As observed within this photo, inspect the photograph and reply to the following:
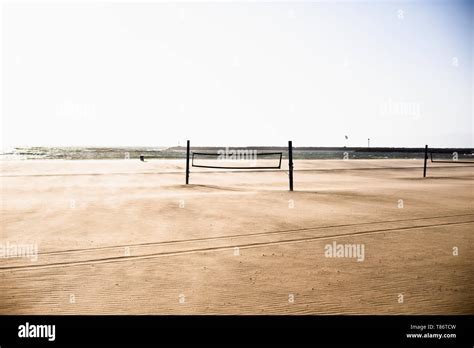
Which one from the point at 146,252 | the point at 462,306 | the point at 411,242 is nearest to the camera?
the point at 462,306

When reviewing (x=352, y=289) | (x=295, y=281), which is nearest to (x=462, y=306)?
(x=352, y=289)

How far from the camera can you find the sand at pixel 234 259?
4.11 meters

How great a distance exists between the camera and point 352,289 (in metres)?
4.50

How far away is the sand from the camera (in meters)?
4.11

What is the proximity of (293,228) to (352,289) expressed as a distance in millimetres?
3281
